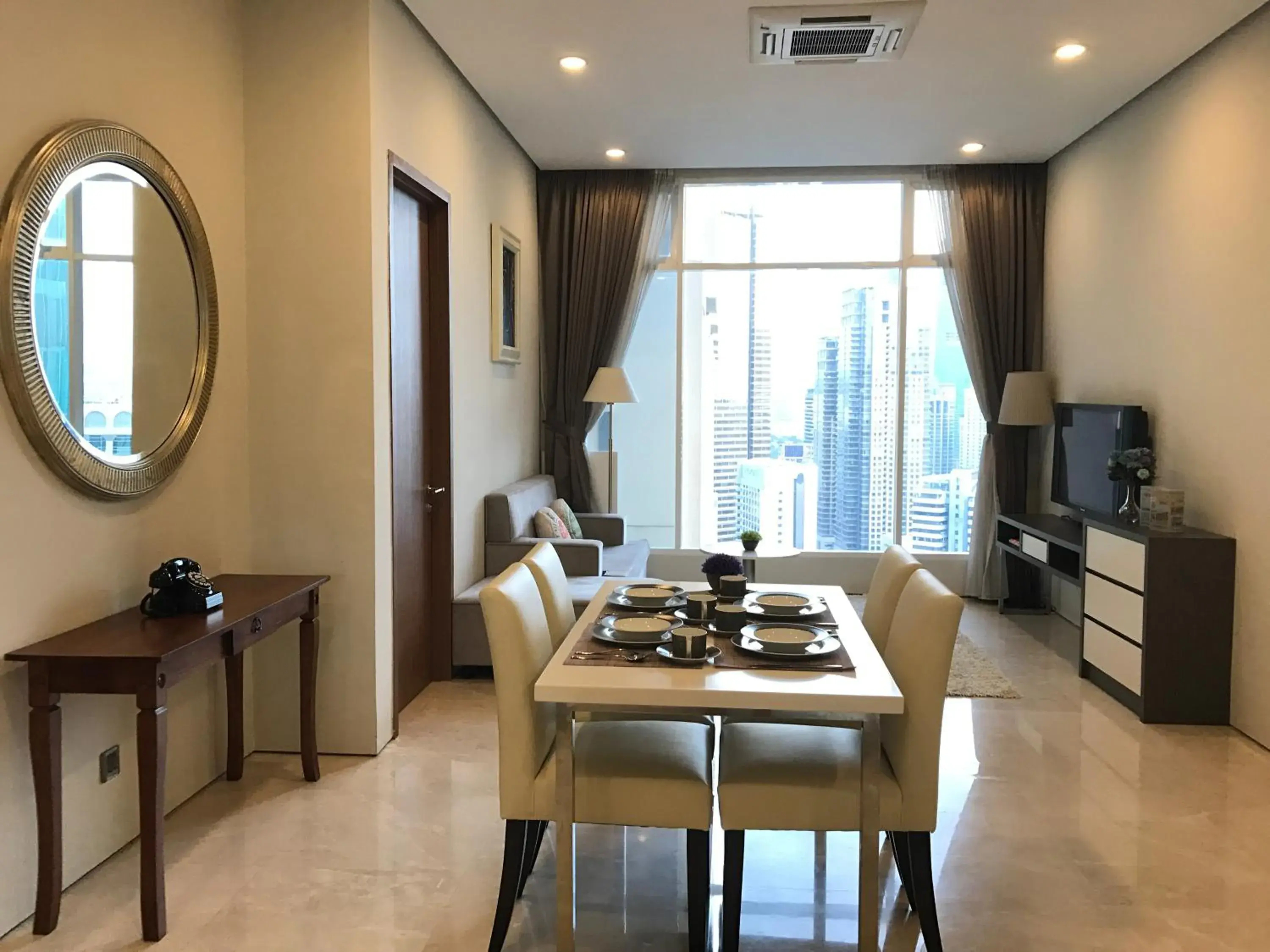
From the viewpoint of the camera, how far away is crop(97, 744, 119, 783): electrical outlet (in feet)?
9.23

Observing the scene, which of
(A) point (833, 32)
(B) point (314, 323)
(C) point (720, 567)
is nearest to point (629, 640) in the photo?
(C) point (720, 567)

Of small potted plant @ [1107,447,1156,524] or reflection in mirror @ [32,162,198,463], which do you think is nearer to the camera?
reflection in mirror @ [32,162,198,463]

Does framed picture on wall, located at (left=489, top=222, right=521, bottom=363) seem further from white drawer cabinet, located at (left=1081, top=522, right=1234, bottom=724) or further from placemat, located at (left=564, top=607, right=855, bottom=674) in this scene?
white drawer cabinet, located at (left=1081, top=522, right=1234, bottom=724)

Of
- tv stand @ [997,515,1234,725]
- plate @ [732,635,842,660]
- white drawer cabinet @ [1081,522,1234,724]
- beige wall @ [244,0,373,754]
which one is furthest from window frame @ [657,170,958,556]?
plate @ [732,635,842,660]

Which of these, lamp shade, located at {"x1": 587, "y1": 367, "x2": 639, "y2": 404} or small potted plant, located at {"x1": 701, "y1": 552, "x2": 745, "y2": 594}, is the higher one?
lamp shade, located at {"x1": 587, "y1": 367, "x2": 639, "y2": 404}

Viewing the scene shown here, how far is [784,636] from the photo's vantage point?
8.36 feet

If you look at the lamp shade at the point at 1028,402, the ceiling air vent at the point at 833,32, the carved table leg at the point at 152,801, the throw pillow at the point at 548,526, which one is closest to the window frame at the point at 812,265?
the lamp shade at the point at 1028,402

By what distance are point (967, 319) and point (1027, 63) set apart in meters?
2.26

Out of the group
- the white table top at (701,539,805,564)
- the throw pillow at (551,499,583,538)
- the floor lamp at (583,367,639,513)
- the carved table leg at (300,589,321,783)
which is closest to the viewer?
the carved table leg at (300,589,321,783)

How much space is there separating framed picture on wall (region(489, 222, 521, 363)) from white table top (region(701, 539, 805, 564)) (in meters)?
1.63

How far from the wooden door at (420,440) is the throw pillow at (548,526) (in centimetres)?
→ 93

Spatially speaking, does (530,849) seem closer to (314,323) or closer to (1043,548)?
(314,323)

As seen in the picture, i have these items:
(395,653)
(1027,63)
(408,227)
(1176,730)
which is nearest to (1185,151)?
(1027,63)

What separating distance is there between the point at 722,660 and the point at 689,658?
0.29 feet
